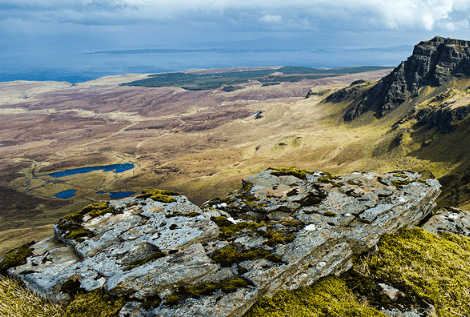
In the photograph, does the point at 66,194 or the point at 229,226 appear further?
the point at 66,194

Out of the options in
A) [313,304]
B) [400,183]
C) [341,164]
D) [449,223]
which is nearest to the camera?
[313,304]

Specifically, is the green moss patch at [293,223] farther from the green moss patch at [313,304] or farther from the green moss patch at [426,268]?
the green moss patch at [313,304]

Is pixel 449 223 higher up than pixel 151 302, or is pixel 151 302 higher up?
pixel 151 302

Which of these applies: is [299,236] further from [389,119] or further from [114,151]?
[114,151]

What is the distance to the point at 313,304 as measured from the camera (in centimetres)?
952

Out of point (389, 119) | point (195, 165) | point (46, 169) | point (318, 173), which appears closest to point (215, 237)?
point (318, 173)

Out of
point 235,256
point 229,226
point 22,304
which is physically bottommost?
point 22,304

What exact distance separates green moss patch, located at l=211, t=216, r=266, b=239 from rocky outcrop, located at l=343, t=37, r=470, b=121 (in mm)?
165379

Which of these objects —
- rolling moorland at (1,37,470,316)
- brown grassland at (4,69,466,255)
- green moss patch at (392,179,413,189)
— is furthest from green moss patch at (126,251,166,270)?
brown grassland at (4,69,466,255)

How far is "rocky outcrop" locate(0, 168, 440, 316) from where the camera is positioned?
9.43m

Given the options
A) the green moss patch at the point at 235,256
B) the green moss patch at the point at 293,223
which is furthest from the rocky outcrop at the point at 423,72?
the green moss patch at the point at 235,256

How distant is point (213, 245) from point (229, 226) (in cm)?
243

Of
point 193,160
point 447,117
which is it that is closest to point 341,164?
point 447,117

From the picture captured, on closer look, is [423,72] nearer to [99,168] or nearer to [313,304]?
[313,304]
